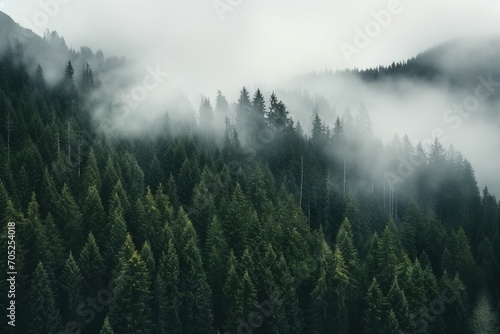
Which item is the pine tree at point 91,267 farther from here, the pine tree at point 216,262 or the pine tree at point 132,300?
the pine tree at point 216,262

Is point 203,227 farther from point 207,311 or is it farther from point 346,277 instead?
point 346,277

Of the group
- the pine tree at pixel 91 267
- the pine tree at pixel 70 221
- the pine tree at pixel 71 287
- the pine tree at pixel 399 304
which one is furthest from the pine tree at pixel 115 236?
the pine tree at pixel 399 304

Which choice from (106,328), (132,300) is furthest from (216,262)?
(106,328)

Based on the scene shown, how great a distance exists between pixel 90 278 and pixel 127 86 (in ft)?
390

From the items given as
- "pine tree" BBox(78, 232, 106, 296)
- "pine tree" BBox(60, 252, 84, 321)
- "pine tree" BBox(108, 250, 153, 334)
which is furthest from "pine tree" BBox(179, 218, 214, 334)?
"pine tree" BBox(60, 252, 84, 321)

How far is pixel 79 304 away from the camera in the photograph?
62.1 meters

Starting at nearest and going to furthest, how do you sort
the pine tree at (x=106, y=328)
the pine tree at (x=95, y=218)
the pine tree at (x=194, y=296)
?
the pine tree at (x=106, y=328) < the pine tree at (x=194, y=296) < the pine tree at (x=95, y=218)

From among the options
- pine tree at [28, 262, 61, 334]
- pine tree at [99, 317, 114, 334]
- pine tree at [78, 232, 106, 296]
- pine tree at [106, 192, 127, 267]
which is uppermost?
pine tree at [106, 192, 127, 267]

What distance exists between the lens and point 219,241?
2886 inches

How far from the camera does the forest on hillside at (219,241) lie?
63469 mm

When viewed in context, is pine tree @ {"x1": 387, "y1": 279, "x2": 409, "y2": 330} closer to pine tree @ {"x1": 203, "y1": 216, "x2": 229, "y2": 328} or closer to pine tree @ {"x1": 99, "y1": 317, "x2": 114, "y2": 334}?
pine tree @ {"x1": 203, "y1": 216, "x2": 229, "y2": 328}

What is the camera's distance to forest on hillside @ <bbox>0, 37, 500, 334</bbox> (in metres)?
63.5

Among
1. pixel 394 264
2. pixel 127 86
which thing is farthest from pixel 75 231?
pixel 127 86

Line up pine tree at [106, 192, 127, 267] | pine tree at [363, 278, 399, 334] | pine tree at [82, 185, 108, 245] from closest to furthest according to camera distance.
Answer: pine tree at [363, 278, 399, 334]
pine tree at [106, 192, 127, 267]
pine tree at [82, 185, 108, 245]
